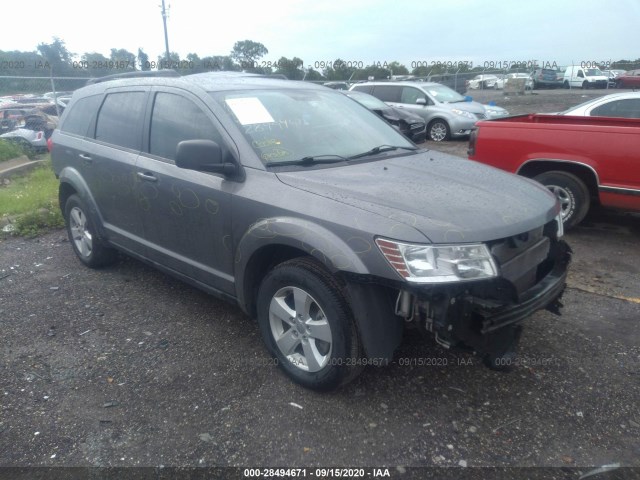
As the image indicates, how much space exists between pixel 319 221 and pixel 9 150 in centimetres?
1146

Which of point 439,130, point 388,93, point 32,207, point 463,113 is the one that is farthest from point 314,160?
point 388,93

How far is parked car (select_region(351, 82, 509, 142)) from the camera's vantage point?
44.3 ft

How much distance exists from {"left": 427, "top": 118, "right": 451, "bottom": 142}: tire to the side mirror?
37.4 ft

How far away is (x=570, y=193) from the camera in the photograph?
5.60 metres

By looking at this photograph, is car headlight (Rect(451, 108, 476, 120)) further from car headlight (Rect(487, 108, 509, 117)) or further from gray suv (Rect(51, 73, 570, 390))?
gray suv (Rect(51, 73, 570, 390))

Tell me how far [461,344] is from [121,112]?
3353 millimetres

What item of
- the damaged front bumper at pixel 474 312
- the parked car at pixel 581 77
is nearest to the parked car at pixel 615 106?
the damaged front bumper at pixel 474 312

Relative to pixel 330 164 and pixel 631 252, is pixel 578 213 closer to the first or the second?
pixel 631 252

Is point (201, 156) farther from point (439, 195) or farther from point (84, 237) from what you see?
point (84, 237)

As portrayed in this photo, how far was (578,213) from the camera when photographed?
18.4 feet

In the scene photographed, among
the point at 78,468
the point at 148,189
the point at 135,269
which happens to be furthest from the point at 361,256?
the point at 135,269

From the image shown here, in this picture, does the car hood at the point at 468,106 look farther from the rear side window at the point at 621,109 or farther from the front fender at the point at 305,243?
the front fender at the point at 305,243

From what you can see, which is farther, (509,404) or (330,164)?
A: (330,164)

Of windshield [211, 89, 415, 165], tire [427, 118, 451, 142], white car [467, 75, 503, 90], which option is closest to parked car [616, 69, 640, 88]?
white car [467, 75, 503, 90]
